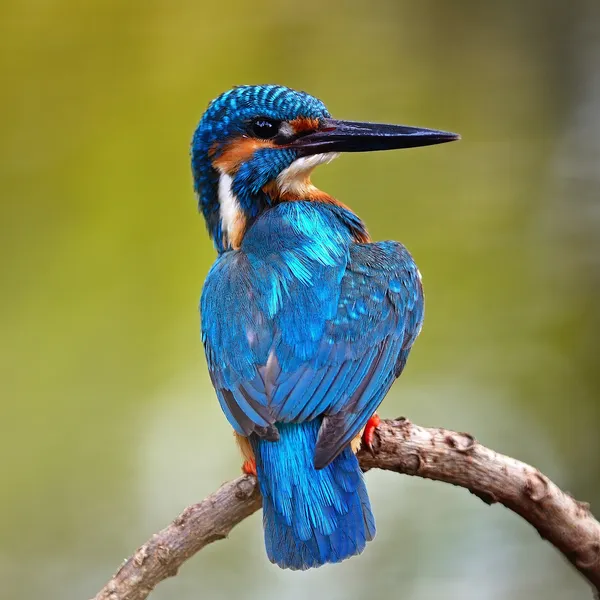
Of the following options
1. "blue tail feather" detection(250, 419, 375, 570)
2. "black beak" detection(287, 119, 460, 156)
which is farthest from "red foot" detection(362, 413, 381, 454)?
"black beak" detection(287, 119, 460, 156)

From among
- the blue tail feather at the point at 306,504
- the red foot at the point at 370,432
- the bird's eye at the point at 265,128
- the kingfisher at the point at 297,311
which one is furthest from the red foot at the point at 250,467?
the bird's eye at the point at 265,128

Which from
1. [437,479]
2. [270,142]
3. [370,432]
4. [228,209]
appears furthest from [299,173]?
[437,479]

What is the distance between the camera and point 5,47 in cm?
477

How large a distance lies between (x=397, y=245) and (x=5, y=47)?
8.39ft

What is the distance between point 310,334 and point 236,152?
861 mm

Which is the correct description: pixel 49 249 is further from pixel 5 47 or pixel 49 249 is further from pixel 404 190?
pixel 404 190

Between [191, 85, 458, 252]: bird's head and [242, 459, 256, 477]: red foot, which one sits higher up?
A: [191, 85, 458, 252]: bird's head

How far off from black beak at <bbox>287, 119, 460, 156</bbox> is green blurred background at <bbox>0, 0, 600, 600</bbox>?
1.25 meters

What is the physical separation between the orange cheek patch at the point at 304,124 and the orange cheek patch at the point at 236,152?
0.10 metres

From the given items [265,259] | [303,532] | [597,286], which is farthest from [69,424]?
[597,286]

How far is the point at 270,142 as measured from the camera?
3271 mm

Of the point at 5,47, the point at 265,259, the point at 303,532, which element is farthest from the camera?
the point at 5,47

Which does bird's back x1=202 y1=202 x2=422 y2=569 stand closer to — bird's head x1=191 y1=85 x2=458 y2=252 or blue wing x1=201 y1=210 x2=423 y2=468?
blue wing x1=201 y1=210 x2=423 y2=468

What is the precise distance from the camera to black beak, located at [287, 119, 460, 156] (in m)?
3.22
